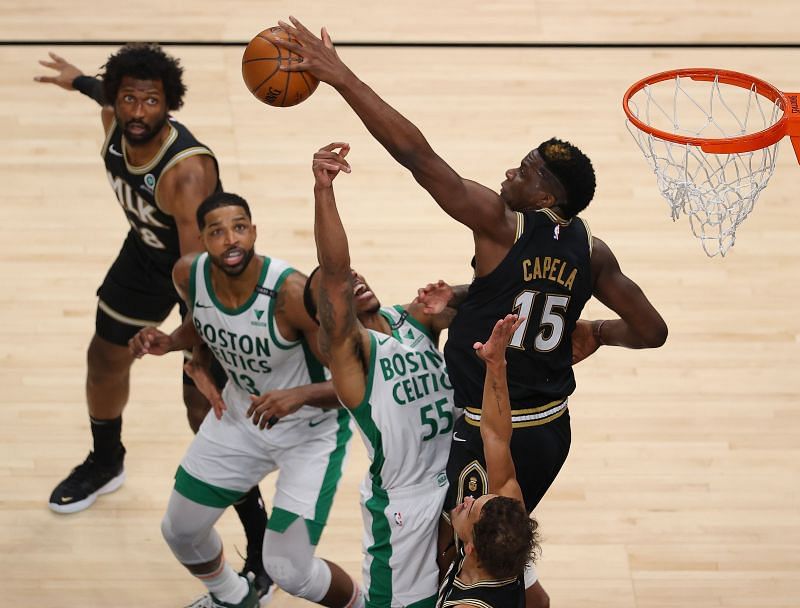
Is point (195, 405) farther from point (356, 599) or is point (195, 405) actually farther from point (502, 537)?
point (502, 537)

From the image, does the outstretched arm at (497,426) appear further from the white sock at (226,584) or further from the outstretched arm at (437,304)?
the white sock at (226,584)

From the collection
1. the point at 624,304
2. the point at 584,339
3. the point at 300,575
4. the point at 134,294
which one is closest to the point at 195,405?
the point at 134,294

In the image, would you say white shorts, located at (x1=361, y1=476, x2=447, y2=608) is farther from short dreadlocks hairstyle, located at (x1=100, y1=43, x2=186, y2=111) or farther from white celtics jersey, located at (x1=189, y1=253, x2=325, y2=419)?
short dreadlocks hairstyle, located at (x1=100, y1=43, x2=186, y2=111)

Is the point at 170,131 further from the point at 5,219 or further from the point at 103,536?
the point at 5,219

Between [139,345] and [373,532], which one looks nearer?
[373,532]

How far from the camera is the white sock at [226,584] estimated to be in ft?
16.4

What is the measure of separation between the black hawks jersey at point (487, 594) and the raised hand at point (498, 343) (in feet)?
2.06

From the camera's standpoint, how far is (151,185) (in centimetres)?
522

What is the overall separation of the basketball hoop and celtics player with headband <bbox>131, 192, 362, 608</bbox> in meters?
1.42

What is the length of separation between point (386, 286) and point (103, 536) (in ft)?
6.79

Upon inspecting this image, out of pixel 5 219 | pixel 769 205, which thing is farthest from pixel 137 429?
pixel 769 205

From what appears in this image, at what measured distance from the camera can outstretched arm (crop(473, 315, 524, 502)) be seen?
3814 mm

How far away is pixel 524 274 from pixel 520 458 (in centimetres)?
62

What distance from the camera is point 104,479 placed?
573cm
